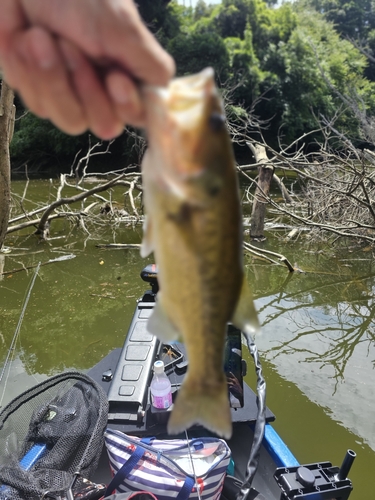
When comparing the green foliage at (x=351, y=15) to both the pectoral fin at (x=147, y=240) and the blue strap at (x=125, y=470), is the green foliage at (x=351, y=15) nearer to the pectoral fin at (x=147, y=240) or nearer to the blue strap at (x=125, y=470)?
the blue strap at (x=125, y=470)

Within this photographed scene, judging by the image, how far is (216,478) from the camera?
7.81 feet

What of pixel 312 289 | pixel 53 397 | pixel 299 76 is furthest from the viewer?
pixel 299 76

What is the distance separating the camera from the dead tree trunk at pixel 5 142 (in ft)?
12.1

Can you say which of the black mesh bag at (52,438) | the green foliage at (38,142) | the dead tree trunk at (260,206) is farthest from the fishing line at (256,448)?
the green foliage at (38,142)

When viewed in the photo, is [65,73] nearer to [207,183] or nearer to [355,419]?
[207,183]

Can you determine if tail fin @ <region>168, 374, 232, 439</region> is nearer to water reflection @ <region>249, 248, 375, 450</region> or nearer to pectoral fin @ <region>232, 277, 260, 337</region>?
pectoral fin @ <region>232, 277, 260, 337</region>

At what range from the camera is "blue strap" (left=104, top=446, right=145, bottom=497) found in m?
2.36

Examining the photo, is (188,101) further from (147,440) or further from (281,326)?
(281,326)

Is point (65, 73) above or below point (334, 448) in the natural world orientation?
above

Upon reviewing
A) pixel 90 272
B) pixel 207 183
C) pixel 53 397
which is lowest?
pixel 90 272

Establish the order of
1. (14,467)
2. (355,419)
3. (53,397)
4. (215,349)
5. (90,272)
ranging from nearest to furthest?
1. (215,349)
2. (14,467)
3. (53,397)
4. (355,419)
5. (90,272)

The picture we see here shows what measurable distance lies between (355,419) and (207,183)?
4313mm

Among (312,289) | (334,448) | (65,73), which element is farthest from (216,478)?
(312,289)

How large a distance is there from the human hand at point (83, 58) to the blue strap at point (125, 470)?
2.11 meters
